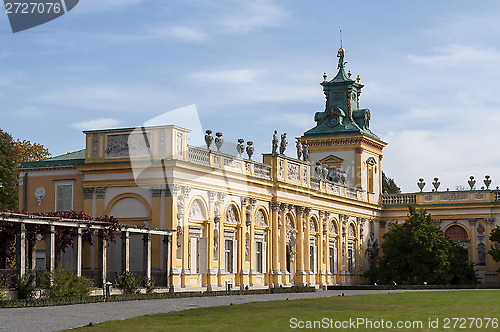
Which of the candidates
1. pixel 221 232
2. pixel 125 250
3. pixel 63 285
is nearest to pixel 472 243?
pixel 221 232

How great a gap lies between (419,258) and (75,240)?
103ft

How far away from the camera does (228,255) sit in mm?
45719

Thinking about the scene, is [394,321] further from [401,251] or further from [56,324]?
[401,251]

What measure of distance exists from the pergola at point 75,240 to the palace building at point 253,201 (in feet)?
4.66

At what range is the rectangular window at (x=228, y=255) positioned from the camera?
149 ft

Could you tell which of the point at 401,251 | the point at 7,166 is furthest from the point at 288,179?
the point at 7,166

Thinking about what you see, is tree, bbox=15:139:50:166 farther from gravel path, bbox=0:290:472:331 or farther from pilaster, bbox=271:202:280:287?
gravel path, bbox=0:290:472:331

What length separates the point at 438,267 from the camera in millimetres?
59594

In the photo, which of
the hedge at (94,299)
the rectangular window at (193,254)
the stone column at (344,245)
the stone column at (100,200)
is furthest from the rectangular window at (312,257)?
the stone column at (100,200)

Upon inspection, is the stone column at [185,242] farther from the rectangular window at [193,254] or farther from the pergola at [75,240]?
the pergola at [75,240]

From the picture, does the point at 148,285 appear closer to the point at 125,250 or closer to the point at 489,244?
the point at 125,250

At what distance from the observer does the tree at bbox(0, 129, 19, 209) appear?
5503 cm

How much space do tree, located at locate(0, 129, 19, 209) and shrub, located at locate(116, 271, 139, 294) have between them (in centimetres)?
2129

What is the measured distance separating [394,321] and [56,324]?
7644 mm
